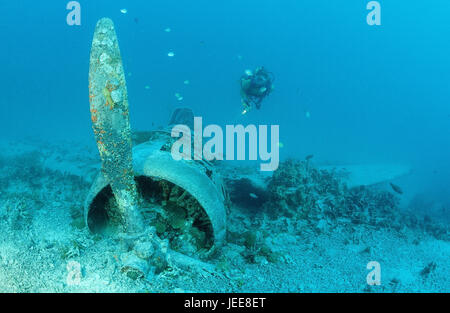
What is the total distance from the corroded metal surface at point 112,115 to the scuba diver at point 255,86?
17.5ft

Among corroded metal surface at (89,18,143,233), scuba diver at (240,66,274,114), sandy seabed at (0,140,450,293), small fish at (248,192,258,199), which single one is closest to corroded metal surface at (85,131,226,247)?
corroded metal surface at (89,18,143,233)

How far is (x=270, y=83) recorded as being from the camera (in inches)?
320

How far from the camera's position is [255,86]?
7.89 metres

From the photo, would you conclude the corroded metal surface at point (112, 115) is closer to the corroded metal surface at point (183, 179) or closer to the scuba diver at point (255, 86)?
the corroded metal surface at point (183, 179)

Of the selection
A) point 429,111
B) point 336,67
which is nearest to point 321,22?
point 336,67

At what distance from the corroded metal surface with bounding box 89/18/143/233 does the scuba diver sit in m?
5.33

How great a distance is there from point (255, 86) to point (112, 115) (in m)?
5.58

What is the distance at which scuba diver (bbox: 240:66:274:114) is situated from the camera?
7.84 metres

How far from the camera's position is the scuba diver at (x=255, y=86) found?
7844mm

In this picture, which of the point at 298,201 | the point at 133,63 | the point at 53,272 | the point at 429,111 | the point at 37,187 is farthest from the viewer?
the point at 133,63

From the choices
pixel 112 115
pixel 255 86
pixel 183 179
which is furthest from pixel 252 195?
pixel 112 115

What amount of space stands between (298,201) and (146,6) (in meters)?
133

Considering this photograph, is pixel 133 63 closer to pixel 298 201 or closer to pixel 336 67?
pixel 336 67
